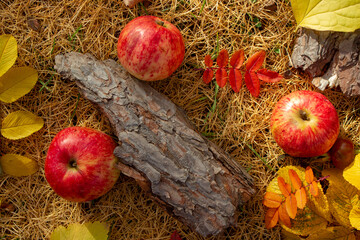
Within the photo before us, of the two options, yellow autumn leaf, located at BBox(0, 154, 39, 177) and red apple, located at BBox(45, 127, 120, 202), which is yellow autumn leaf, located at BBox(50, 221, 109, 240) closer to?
red apple, located at BBox(45, 127, 120, 202)

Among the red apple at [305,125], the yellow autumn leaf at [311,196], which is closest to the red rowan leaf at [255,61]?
the red apple at [305,125]

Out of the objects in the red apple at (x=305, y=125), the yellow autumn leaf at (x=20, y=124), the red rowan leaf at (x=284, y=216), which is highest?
the red apple at (x=305, y=125)

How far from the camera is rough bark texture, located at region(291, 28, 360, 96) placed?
1874 millimetres

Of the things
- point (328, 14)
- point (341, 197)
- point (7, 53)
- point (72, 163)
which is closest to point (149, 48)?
point (72, 163)

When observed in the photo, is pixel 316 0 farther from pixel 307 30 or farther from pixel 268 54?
pixel 268 54

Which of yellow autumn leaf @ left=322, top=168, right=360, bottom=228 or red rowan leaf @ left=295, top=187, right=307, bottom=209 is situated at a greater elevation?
red rowan leaf @ left=295, top=187, right=307, bottom=209

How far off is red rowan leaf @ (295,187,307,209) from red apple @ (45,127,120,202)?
1.05 metres

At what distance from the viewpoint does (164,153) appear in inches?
68.7

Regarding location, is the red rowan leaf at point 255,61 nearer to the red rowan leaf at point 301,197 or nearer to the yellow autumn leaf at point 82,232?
the red rowan leaf at point 301,197

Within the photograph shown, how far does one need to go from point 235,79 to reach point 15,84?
1.35 meters

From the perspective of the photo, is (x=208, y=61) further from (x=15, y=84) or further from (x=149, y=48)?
(x=15, y=84)

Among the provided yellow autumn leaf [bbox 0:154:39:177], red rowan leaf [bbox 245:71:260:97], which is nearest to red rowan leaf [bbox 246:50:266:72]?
red rowan leaf [bbox 245:71:260:97]

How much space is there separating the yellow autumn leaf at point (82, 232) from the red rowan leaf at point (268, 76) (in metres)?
1.33

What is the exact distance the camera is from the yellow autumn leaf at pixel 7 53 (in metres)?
1.90
